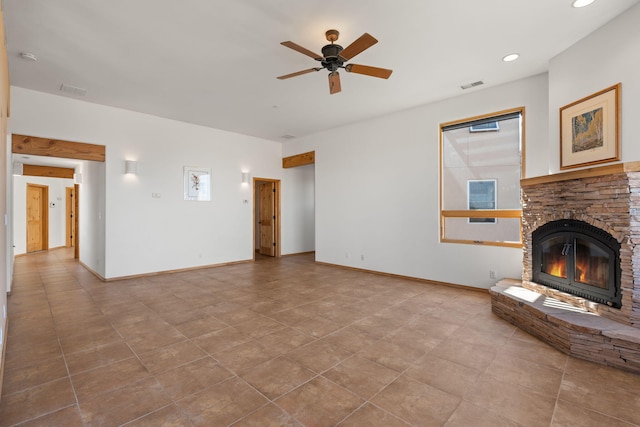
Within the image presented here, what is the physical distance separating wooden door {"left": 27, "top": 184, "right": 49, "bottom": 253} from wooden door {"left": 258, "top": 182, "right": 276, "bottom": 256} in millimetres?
6981

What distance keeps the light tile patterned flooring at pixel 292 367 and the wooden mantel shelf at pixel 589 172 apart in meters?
1.65

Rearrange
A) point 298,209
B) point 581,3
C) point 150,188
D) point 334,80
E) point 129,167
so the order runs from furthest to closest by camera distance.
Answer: point 298,209
point 150,188
point 129,167
point 334,80
point 581,3

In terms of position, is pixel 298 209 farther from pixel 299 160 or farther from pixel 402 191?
pixel 402 191

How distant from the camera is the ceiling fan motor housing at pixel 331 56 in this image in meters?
3.04

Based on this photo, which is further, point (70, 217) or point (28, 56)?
point (70, 217)

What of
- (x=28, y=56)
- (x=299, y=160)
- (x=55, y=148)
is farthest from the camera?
(x=299, y=160)

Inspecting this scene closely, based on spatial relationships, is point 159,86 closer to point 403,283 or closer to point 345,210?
point 345,210

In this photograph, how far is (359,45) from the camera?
9.14 ft

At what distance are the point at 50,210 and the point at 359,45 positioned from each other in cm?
1172

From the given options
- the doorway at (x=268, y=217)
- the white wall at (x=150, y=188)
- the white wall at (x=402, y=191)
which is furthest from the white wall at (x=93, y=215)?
the white wall at (x=402, y=191)

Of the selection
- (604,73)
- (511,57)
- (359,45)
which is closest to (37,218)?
(359,45)

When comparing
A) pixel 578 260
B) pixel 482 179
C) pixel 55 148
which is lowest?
pixel 578 260

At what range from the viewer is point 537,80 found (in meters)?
4.10

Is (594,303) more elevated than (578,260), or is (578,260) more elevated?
(578,260)
